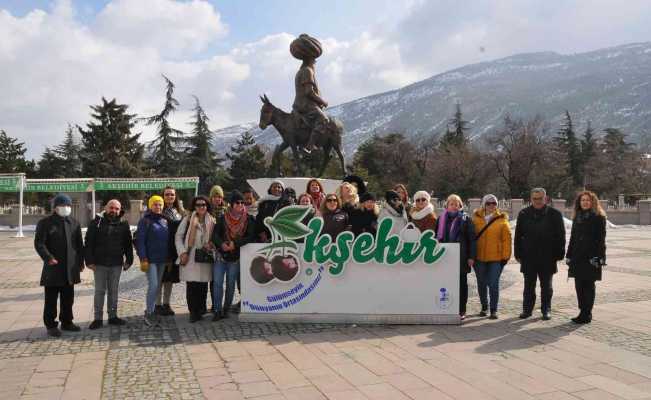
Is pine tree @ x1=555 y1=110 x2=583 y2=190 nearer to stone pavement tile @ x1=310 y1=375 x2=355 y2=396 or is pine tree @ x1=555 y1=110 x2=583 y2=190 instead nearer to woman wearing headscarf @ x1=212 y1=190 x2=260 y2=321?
woman wearing headscarf @ x1=212 y1=190 x2=260 y2=321

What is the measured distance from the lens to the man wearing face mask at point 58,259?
18.3 feet

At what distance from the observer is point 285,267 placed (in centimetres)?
605

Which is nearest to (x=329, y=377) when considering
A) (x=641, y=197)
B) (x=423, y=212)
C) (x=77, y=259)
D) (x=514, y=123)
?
(x=423, y=212)

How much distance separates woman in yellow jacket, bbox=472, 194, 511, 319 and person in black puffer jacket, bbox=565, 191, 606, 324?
0.80 metres

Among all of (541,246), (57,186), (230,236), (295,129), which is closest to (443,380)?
(541,246)

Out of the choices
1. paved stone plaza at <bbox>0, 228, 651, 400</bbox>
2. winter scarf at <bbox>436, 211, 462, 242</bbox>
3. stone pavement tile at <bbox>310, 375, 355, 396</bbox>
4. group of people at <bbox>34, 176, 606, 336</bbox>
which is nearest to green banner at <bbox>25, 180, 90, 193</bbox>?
paved stone plaza at <bbox>0, 228, 651, 400</bbox>

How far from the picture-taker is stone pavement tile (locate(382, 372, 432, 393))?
3.97 m

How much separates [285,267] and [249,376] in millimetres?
1920

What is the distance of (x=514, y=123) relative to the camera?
44562 mm

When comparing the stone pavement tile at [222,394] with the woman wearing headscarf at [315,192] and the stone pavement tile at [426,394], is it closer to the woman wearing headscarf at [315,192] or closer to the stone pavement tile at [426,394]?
the stone pavement tile at [426,394]

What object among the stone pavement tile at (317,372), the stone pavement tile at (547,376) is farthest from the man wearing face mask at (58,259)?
the stone pavement tile at (547,376)

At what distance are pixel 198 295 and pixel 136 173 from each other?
3352 centimetres

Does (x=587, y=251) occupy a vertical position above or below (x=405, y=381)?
above

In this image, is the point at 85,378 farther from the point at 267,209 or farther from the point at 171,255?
the point at 267,209
